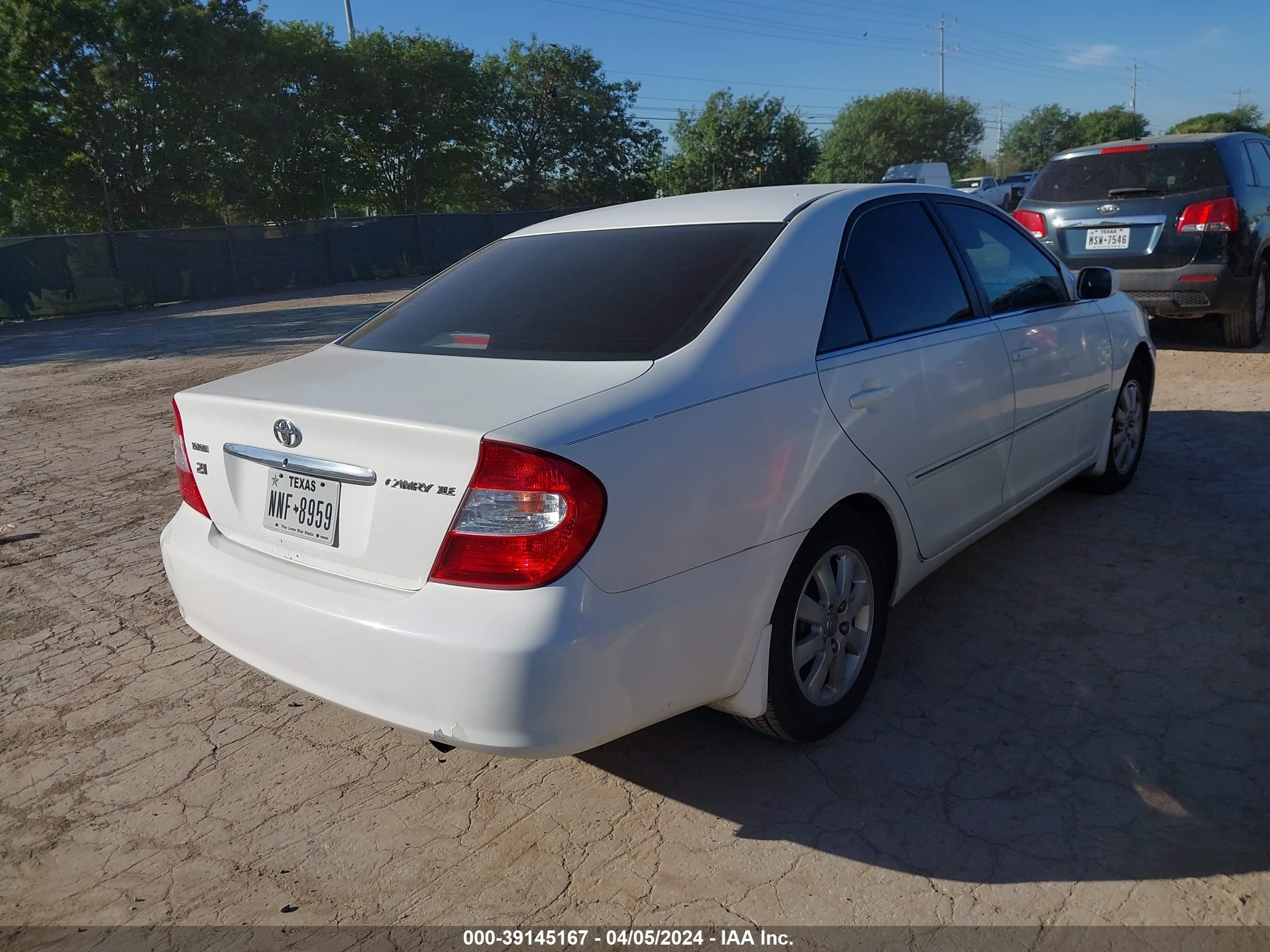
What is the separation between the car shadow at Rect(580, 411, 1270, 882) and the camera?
2.51 meters

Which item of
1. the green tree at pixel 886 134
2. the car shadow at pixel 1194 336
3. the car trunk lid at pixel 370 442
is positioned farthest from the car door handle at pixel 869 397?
the green tree at pixel 886 134

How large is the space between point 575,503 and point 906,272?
1836mm

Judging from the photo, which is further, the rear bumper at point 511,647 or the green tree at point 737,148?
the green tree at point 737,148

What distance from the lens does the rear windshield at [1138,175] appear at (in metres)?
8.24

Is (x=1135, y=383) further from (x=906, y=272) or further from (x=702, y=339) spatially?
(x=702, y=339)

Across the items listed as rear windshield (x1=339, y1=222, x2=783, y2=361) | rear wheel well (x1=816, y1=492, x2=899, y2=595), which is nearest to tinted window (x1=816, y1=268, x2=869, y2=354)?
rear windshield (x1=339, y1=222, x2=783, y2=361)

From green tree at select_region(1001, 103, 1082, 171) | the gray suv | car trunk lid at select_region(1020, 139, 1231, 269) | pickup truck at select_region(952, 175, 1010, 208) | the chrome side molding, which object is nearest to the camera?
the chrome side molding

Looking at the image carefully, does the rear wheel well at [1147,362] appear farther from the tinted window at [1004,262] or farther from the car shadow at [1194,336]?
the car shadow at [1194,336]

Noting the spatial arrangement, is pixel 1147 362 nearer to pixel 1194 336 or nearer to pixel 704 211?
pixel 704 211

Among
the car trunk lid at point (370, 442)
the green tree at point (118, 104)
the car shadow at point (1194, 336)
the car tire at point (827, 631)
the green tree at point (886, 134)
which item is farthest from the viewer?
the green tree at point (886, 134)

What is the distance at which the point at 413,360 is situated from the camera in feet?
9.48

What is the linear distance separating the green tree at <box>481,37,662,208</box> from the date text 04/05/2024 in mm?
47976

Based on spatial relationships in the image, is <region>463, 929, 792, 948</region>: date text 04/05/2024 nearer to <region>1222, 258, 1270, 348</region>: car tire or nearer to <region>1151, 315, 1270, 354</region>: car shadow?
<region>1151, 315, 1270, 354</region>: car shadow

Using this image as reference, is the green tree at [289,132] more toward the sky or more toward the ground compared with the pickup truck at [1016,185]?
more toward the sky
